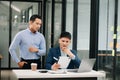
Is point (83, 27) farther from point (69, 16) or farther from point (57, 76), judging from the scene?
point (57, 76)

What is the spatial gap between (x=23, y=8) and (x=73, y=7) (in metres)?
4.77

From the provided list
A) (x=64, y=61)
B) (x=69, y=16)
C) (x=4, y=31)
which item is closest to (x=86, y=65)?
(x=64, y=61)

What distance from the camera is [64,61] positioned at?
151 inches

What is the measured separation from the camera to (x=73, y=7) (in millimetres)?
6352

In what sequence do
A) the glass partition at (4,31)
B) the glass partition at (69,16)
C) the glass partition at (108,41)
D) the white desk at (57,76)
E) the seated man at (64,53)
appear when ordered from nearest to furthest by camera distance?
the white desk at (57,76) < the seated man at (64,53) < the glass partition at (108,41) < the glass partition at (69,16) < the glass partition at (4,31)

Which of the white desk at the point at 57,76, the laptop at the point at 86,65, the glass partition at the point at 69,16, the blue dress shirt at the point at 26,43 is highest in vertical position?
the glass partition at the point at 69,16

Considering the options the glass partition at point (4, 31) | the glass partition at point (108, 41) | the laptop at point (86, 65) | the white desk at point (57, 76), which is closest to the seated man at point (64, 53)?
the laptop at point (86, 65)

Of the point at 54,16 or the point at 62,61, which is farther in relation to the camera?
the point at 54,16

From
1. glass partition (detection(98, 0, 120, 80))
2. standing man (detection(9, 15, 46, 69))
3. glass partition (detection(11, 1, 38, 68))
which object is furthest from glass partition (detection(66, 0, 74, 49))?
glass partition (detection(11, 1, 38, 68))

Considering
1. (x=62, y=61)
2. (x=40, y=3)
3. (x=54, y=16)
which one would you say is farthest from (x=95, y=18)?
(x=40, y=3)

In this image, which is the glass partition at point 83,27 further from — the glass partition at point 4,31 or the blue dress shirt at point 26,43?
the glass partition at point 4,31

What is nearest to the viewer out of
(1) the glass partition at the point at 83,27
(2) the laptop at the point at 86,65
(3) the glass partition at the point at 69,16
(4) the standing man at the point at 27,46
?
(2) the laptop at the point at 86,65

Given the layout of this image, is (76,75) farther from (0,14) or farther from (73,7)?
(0,14)

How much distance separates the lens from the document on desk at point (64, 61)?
12.4ft
